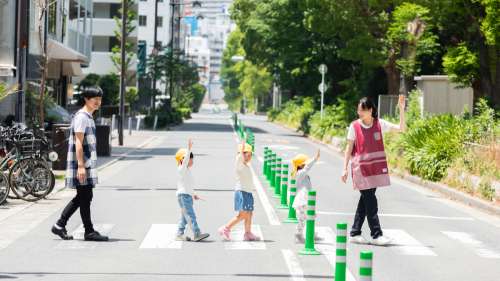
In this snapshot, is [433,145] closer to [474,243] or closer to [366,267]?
[474,243]

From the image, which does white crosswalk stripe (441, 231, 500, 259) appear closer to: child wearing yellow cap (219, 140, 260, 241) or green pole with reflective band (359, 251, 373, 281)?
child wearing yellow cap (219, 140, 260, 241)

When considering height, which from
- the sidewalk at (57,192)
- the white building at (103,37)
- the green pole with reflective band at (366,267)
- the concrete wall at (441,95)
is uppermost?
the white building at (103,37)

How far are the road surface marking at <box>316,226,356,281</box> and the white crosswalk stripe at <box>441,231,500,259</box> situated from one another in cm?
171

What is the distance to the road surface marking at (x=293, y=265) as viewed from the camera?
974cm

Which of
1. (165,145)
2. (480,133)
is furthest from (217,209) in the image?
(165,145)

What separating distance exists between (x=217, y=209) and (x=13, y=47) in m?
17.6

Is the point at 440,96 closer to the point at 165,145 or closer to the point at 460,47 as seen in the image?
the point at 460,47

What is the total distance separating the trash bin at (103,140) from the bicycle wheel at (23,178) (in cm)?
1334

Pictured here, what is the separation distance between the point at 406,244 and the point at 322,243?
3.69 feet

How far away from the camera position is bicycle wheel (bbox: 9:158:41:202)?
16484mm

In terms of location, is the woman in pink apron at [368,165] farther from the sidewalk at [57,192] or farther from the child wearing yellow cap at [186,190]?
the sidewalk at [57,192]

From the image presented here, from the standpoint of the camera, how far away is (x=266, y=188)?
20812 millimetres

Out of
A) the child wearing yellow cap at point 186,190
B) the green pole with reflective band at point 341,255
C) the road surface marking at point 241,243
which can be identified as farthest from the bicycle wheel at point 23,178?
the green pole with reflective band at point 341,255

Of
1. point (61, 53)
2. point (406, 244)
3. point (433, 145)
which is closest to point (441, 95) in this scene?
point (433, 145)
